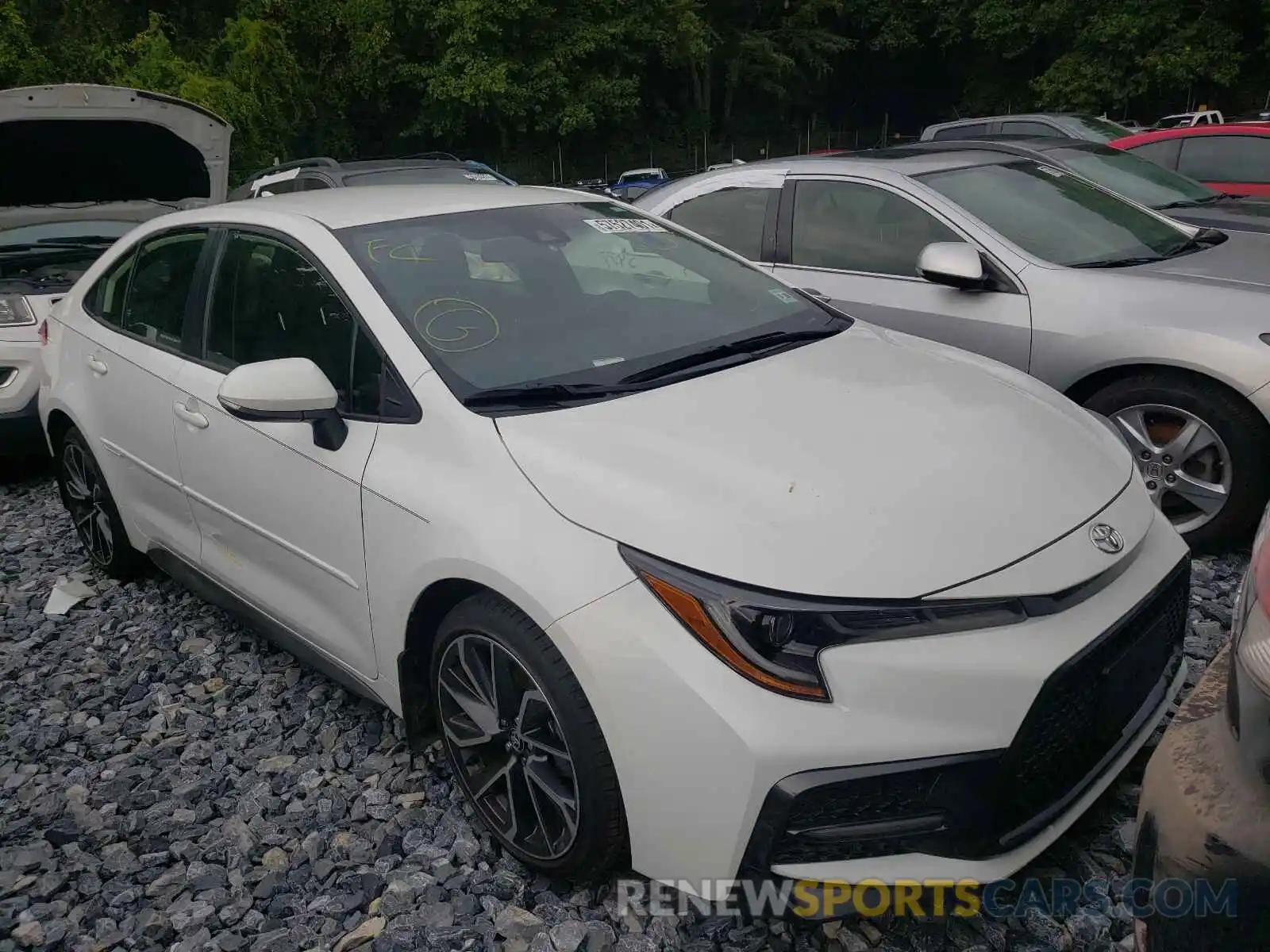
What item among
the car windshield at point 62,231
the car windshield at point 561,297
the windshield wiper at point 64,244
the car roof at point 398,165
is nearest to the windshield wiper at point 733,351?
the car windshield at point 561,297

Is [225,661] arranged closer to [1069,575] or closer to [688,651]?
[688,651]

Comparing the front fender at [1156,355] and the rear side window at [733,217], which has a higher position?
the rear side window at [733,217]

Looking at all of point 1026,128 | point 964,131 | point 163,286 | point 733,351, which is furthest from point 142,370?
point 964,131

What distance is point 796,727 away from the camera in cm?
176

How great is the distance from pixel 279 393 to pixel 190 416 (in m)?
0.86

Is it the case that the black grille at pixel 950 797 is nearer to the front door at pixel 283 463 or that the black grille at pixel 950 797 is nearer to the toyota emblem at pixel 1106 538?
the toyota emblem at pixel 1106 538

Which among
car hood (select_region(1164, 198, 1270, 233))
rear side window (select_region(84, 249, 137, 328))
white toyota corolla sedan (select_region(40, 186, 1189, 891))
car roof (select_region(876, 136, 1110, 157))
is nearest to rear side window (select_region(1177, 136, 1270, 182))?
car hood (select_region(1164, 198, 1270, 233))

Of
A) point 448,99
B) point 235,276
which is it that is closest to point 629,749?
point 235,276

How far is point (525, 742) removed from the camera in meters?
2.22

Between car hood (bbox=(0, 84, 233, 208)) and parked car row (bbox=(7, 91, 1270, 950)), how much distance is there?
86.9 inches

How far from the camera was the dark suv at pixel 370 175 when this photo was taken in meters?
8.38

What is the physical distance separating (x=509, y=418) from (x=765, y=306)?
3.77 feet

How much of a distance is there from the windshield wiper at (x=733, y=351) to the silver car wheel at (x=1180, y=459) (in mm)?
1426

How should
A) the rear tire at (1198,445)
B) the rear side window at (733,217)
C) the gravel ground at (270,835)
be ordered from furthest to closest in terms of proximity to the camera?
the rear side window at (733,217) → the rear tire at (1198,445) → the gravel ground at (270,835)
